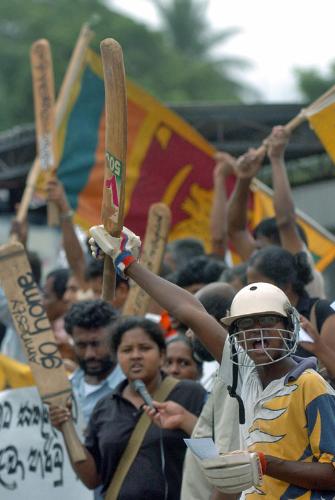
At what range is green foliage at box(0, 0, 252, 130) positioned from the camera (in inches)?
1801

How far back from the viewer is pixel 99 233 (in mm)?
4836

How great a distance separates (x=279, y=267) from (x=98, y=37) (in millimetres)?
40788

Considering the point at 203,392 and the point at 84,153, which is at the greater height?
the point at 84,153

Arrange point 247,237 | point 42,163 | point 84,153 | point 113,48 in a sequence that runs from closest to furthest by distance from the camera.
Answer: point 113,48, point 247,237, point 42,163, point 84,153

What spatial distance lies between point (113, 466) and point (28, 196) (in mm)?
3641

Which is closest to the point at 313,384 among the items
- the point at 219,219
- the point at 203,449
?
the point at 203,449

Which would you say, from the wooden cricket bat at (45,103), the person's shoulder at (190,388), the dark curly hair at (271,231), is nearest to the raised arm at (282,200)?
the dark curly hair at (271,231)

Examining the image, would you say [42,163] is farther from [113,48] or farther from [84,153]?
[113,48]

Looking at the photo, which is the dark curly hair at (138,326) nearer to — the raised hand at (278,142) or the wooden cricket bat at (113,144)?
the wooden cricket bat at (113,144)

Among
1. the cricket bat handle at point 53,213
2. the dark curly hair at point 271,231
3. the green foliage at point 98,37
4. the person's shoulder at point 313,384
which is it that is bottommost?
the person's shoulder at point 313,384

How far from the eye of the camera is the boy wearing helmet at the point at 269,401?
4469mm

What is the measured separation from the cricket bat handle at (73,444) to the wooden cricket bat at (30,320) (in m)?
0.18

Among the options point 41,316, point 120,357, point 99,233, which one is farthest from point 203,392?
point 99,233

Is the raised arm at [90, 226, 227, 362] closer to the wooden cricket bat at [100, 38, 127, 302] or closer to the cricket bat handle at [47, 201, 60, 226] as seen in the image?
the wooden cricket bat at [100, 38, 127, 302]
